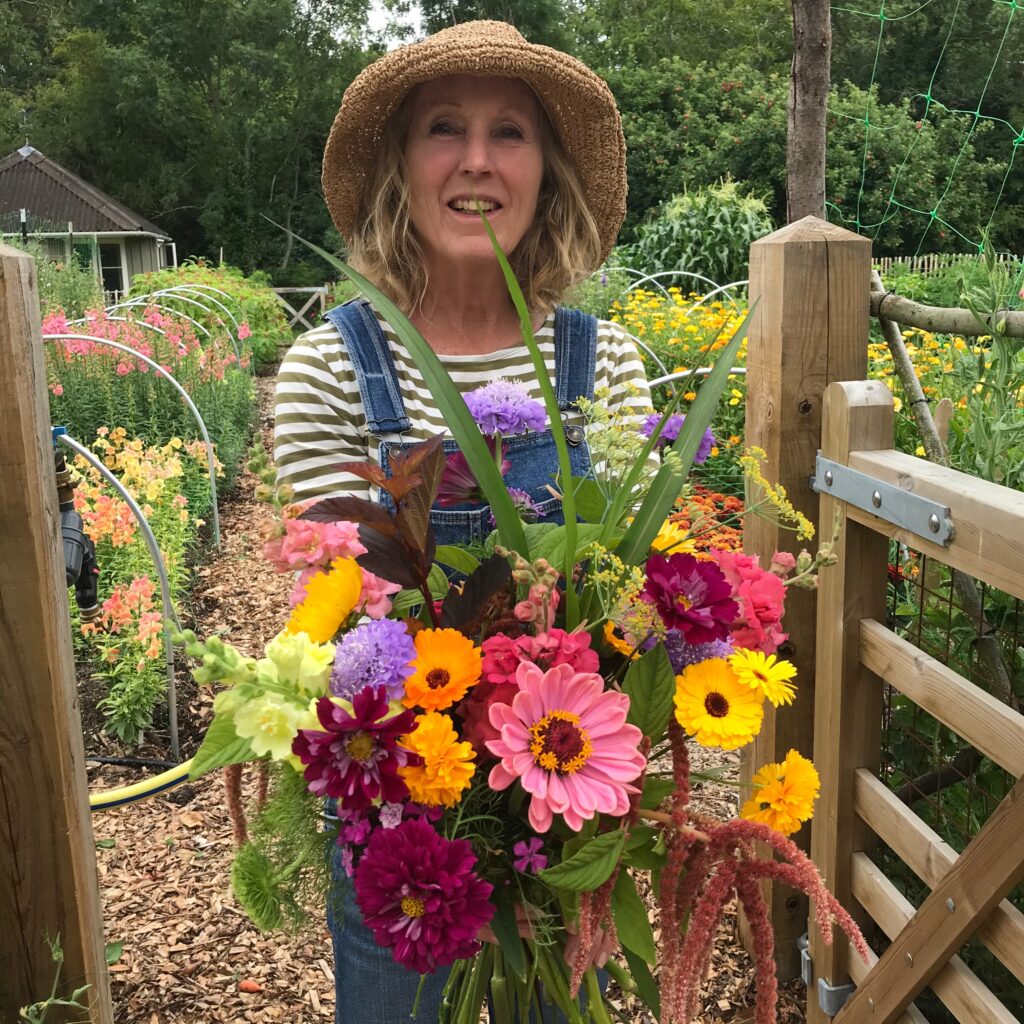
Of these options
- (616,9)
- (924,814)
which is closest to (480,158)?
(924,814)

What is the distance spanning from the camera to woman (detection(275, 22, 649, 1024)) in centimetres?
145

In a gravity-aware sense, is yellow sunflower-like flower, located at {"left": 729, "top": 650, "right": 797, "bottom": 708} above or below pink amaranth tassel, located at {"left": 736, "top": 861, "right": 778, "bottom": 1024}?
above

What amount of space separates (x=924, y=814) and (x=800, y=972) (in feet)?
1.74

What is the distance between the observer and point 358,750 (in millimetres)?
676

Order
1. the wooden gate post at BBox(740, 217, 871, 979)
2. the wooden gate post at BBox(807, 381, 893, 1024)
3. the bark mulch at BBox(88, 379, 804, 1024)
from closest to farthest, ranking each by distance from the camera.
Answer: the wooden gate post at BBox(807, 381, 893, 1024), the wooden gate post at BBox(740, 217, 871, 979), the bark mulch at BBox(88, 379, 804, 1024)

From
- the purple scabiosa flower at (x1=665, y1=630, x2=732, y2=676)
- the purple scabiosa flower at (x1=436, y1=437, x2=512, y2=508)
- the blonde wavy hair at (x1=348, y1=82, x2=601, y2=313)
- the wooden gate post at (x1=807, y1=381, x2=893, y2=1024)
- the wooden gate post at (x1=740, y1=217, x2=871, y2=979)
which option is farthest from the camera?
the wooden gate post at (x1=740, y1=217, x2=871, y2=979)

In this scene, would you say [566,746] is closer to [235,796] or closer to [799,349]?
[235,796]

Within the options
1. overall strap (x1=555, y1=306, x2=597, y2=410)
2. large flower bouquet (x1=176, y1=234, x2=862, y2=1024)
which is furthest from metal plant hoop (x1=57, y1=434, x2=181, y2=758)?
large flower bouquet (x1=176, y1=234, x2=862, y2=1024)

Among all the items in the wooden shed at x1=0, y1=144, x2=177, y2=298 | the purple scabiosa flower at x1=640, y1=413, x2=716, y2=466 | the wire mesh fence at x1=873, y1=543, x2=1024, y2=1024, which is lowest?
the wire mesh fence at x1=873, y1=543, x2=1024, y2=1024

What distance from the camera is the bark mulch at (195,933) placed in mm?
2428

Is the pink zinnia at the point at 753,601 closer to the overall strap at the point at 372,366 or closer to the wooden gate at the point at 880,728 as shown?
the wooden gate at the point at 880,728

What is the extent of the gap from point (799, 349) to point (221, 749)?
145 cm

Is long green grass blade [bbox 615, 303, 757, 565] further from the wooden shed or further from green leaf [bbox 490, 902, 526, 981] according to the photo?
the wooden shed

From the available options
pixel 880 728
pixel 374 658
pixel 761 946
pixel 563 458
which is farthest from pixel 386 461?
pixel 880 728
